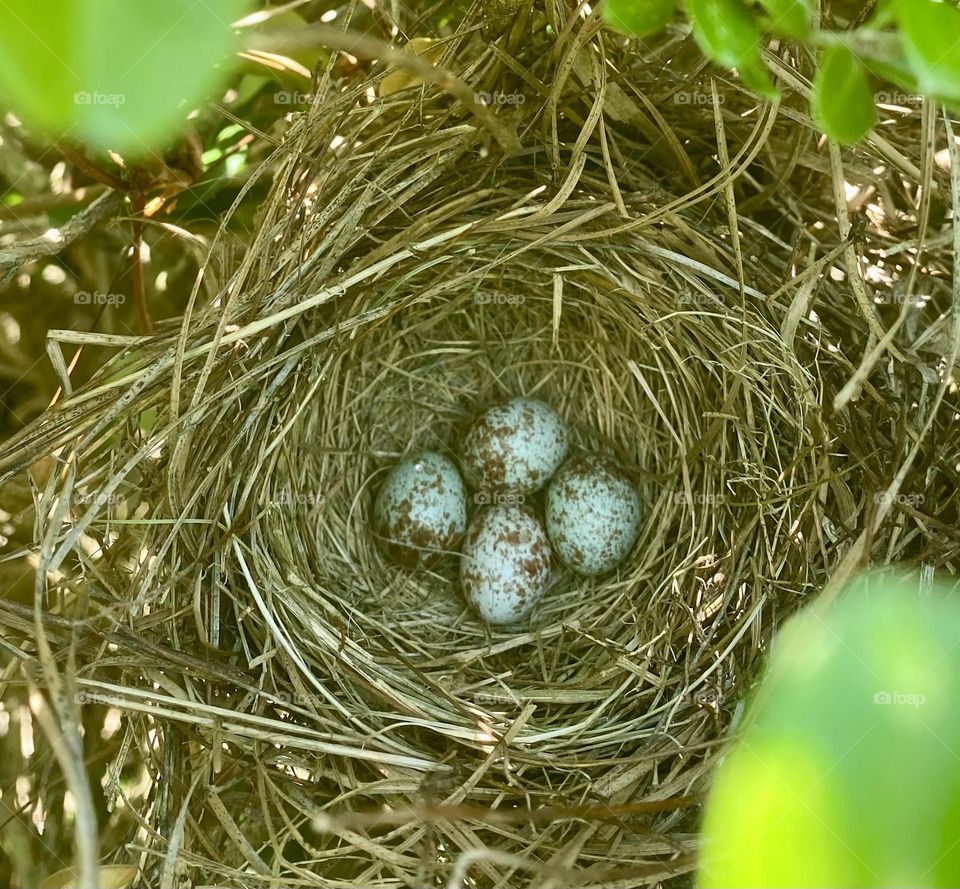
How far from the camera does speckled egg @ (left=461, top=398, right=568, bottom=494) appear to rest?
1.37 meters

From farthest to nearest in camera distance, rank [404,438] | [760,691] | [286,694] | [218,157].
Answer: [404,438]
[218,157]
[286,694]
[760,691]

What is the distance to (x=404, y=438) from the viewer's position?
4.87 ft

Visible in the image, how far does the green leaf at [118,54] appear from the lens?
308 mm

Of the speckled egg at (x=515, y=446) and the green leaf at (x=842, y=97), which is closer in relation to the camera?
the green leaf at (x=842, y=97)

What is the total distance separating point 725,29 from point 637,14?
8 cm

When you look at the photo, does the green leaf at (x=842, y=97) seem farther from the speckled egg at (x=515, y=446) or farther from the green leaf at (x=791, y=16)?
the speckled egg at (x=515, y=446)

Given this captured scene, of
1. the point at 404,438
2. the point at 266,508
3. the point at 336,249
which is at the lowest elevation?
the point at 404,438

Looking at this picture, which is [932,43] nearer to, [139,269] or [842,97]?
[842,97]

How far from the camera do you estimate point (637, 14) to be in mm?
675

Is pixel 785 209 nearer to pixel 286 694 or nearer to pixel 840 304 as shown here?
pixel 840 304

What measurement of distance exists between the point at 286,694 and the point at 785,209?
1000 millimetres

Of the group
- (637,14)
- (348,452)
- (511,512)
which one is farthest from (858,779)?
(348,452)

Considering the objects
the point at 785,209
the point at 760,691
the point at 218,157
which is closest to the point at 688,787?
the point at 760,691

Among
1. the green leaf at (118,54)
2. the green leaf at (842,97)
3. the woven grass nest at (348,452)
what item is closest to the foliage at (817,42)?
the green leaf at (842,97)
